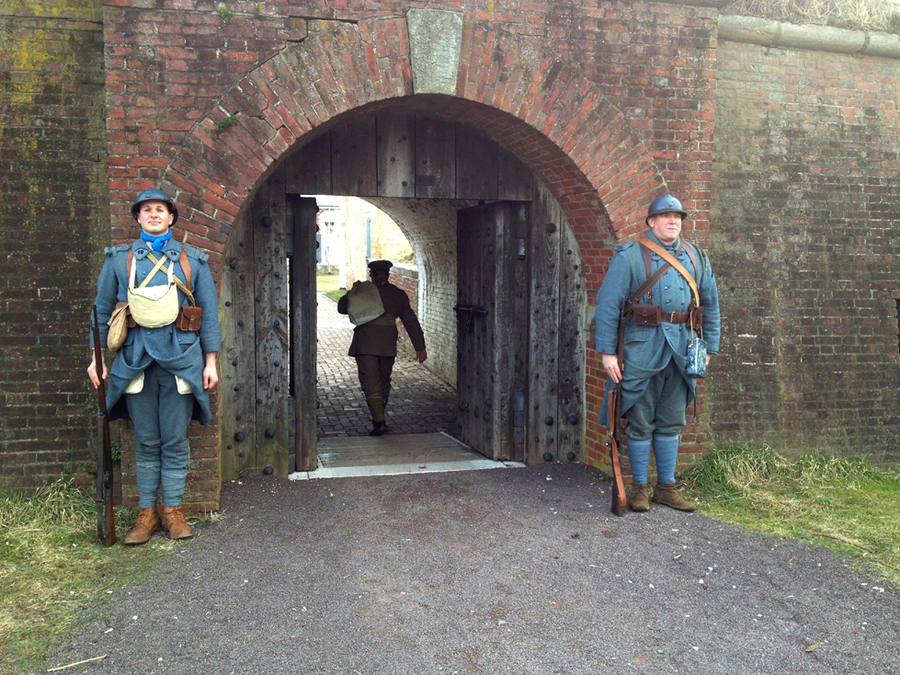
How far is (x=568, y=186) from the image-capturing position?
5.98 meters

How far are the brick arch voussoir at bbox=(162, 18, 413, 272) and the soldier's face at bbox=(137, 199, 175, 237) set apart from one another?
43 centimetres

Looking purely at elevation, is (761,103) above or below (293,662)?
above

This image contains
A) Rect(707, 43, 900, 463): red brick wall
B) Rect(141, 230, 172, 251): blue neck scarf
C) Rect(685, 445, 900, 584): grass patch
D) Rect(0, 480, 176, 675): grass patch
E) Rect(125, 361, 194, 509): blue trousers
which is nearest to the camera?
Rect(0, 480, 176, 675): grass patch

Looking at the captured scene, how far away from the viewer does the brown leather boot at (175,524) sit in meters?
4.75

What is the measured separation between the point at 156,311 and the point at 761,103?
4937mm

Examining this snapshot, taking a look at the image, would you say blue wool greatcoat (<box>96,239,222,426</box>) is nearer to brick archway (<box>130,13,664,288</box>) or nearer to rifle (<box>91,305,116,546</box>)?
rifle (<box>91,305,116,546</box>)

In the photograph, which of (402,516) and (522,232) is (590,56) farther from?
(402,516)

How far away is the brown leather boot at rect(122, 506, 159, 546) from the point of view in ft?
15.2

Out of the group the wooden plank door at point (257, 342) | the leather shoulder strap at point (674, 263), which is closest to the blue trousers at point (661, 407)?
the leather shoulder strap at point (674, 263)

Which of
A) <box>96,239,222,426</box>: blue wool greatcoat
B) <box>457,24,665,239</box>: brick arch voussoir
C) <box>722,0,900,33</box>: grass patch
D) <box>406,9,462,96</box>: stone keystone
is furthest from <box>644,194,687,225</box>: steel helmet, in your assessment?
<box>96,239,222,426</box>: blue wool greatcoat

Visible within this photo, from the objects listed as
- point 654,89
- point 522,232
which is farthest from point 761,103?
point 522,232

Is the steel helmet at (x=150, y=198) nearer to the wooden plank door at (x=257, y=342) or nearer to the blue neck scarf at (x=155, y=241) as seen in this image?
the blue neck scarf at (x=155, y=241)

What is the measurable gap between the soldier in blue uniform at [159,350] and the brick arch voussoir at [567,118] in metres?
2.19

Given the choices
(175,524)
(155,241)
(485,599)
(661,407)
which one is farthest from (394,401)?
(485,599)
